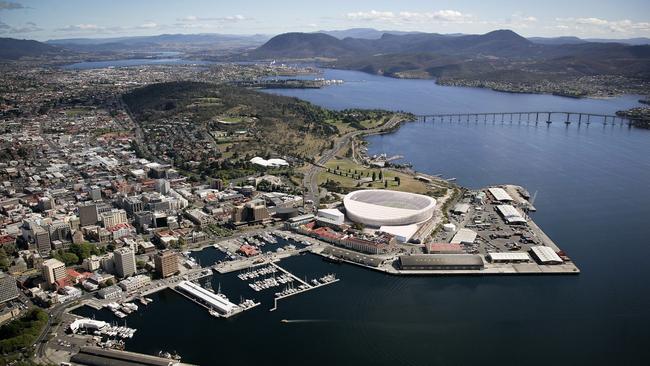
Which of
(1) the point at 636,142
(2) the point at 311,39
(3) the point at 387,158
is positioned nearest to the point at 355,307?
(3) the point at 387,158

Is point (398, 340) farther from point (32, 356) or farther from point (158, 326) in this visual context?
point (32, 356)

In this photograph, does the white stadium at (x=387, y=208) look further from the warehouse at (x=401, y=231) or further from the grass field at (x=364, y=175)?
the grass field at (x=364, y=175)

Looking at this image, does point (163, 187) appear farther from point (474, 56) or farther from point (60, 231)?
point (474, 56)

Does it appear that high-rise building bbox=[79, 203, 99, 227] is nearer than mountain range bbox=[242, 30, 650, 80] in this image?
Yes

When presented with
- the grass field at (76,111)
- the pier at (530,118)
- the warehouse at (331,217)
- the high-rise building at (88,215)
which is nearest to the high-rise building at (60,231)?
the high-rise building at (88,215)

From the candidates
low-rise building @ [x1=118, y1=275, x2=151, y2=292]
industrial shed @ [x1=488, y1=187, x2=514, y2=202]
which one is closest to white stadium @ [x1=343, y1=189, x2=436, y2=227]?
industrial shed @ [x1=488, y1=187, x2=514, y2=202]

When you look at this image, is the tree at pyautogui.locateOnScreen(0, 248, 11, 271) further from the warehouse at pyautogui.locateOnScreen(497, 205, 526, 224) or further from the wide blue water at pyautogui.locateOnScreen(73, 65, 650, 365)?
the warehouse at pyautogui.locateOnScreen(497, 205, 526, 224)
